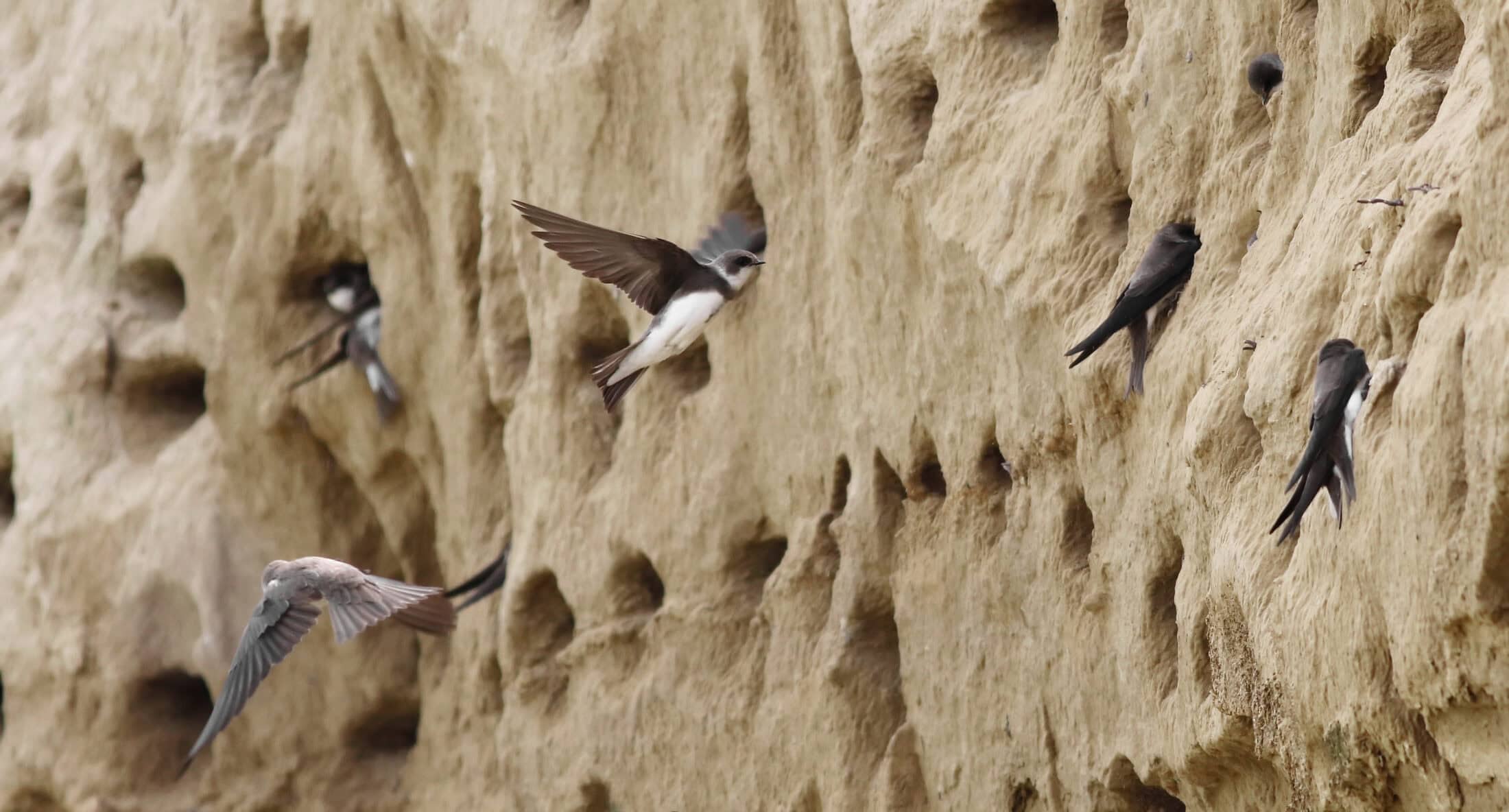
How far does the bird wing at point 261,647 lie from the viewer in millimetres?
3754

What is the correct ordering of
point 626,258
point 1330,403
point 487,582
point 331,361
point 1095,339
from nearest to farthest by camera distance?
point 1330,403
point 1095,339
point 626,258
point 487,582
point 331,361

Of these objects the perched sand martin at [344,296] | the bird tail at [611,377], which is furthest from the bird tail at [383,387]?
the bird tail at [611,377]

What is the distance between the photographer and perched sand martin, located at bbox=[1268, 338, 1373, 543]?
216cm

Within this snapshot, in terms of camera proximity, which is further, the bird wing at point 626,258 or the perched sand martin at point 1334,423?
the bird wing at point 626,258

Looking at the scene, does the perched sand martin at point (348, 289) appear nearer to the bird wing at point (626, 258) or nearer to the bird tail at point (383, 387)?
the bird tail at point (383, 387)

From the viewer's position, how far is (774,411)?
12.8ft

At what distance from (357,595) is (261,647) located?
20 centimetres

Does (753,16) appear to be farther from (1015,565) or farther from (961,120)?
(1015,565)

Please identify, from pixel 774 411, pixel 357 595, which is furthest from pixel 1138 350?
pixel 357 595

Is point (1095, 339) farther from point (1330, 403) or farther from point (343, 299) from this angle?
point (343, 299)

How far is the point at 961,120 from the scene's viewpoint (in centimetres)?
330

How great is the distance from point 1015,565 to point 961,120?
0.72 meters

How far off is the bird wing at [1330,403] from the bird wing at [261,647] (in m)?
2.19

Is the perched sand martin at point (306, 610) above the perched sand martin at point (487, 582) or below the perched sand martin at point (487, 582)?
below
